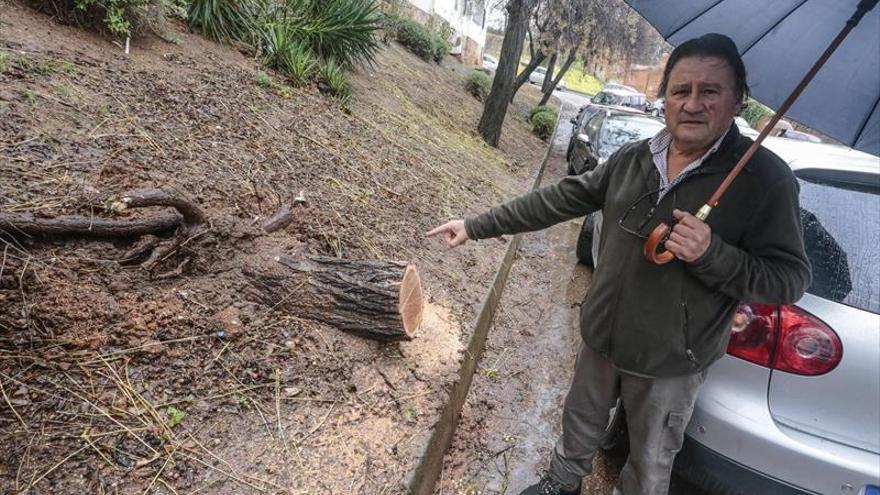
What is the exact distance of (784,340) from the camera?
196cm

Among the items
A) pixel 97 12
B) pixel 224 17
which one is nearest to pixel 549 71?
pixel 224 17

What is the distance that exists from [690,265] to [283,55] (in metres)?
5.45

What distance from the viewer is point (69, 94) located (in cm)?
331

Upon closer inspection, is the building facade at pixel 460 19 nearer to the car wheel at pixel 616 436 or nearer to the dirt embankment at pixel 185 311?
the dirt embankment at pixel 185 311

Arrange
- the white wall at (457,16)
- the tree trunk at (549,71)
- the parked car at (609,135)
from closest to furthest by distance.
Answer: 1. the parked car at (609,135)
2. the tree trunk at (549,71)
3. the white wall at (457,16)

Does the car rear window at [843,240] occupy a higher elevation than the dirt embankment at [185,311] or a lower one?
higher

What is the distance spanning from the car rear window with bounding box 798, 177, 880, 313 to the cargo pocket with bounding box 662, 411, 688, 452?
737 millimetres

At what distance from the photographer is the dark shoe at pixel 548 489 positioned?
7.93 ft

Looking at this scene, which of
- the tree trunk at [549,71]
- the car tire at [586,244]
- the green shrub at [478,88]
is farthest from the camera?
the tree trunk at [549,71]

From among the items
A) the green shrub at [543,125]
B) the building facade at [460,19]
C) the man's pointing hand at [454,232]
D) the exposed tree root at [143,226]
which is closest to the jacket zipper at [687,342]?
the man's pointing hand at [454,232]

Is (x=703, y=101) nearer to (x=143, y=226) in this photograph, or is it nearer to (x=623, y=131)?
(x=143, y=226)

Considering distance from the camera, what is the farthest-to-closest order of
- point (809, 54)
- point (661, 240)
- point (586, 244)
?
point (586, 244)
point (809, 54)
point (661, 240)

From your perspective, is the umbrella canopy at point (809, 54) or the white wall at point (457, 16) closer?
the umbrella canopy at point (809, 54)

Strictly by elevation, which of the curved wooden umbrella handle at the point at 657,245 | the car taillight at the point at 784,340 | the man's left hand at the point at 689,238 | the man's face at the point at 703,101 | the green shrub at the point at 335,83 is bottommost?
the green shrub at the point at 335,83
